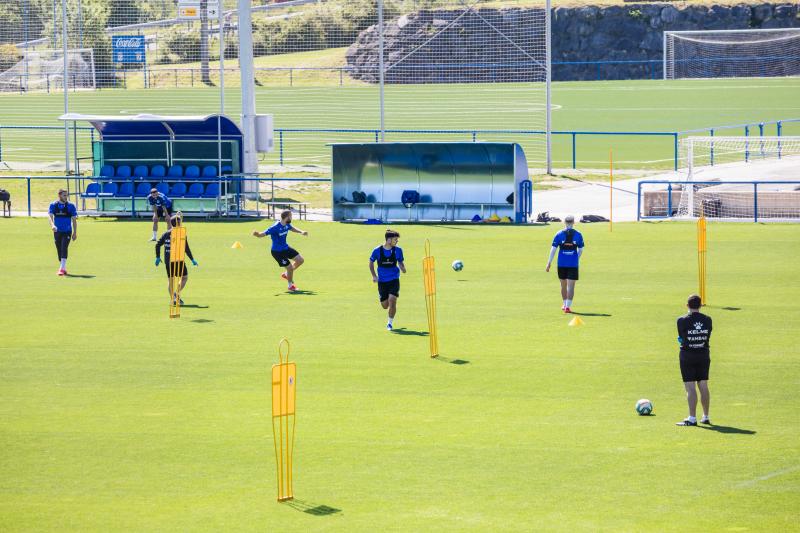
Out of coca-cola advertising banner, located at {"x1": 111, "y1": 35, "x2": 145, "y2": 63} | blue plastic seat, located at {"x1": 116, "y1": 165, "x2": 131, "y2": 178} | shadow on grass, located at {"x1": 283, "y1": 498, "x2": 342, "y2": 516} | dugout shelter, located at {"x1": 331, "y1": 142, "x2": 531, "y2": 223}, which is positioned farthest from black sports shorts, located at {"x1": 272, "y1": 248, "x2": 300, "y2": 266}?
coca-cola advertising banner, located at {"x1": 111, "y1": 35, "x2": 145, "y2": 63}

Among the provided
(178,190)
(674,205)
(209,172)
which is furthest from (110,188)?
(674,205)

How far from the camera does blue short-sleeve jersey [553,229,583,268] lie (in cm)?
2447

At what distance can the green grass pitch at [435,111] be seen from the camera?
58.8m

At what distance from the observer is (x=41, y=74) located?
213 ft

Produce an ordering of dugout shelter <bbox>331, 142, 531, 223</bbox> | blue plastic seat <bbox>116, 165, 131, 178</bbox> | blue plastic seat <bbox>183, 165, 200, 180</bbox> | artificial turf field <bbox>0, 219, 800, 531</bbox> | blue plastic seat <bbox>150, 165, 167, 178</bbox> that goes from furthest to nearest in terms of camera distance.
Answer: blue plastic seat <bbox>116, 165, 131, 178</bbox>
blue plastic seat <bbox>150, 165, 167, 178</bbox>
blue plastic seat <bbox>183, 165, 200, 180</bbox>
dugout shelter <bbox>331, 142, 531, 223</bbox>
artificial turf field <bbox>0, 219, 800, 531</bbox>

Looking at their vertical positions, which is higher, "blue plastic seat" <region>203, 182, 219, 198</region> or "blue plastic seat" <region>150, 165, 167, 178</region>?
"blue plastic seat" <region>150, 165, 167, 178</region>

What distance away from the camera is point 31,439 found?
1577cm

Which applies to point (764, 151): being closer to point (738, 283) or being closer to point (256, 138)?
point (256, 138)

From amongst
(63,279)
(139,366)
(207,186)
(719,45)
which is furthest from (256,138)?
(719,45)

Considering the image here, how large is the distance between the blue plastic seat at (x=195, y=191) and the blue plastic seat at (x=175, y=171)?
3.60 feet

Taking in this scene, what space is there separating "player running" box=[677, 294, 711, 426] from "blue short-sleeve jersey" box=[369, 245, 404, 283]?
779cm

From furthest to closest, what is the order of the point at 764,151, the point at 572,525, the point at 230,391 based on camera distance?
the point at 764,151 < the point at 230,391 < the point at 572,525

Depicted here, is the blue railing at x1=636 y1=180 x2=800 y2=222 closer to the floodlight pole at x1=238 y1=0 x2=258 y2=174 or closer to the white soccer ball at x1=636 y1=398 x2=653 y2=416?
the floodlight pole at x1=238 y1=0 x2=258 y2=174

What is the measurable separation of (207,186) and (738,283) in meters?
20.7
